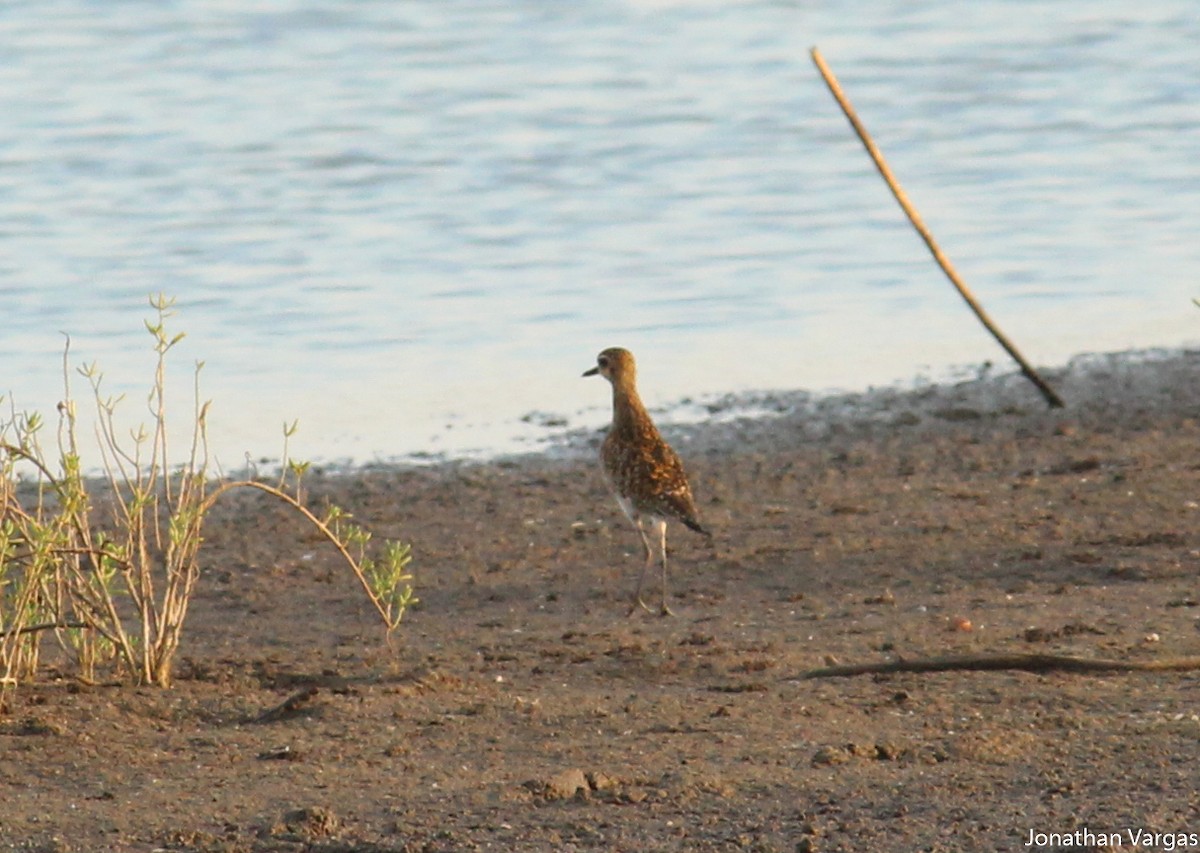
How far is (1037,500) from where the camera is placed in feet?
33.8

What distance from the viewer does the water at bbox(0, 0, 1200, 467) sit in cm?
1337

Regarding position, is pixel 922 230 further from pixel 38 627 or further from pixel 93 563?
pixel 38 627

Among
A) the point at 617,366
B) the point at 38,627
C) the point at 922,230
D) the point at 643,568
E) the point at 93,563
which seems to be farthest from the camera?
the point at 922,230

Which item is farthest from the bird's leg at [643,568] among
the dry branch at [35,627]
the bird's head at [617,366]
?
the dry branch at [35,627]

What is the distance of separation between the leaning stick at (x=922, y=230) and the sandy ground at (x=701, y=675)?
0.34m

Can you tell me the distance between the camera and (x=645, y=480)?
29.8 feet

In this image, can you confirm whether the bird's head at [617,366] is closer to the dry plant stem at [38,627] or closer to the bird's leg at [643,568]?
the bird's leg at [643,568]

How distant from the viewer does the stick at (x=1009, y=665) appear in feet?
23.6

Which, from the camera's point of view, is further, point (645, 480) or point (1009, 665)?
point (645, 480)

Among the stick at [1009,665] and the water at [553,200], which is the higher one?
the water at [553,200]

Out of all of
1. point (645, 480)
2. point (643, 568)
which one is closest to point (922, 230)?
point (643, 568)

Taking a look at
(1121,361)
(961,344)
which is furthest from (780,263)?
(1121,361)

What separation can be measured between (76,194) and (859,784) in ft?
43.0

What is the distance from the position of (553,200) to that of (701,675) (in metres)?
10.8
